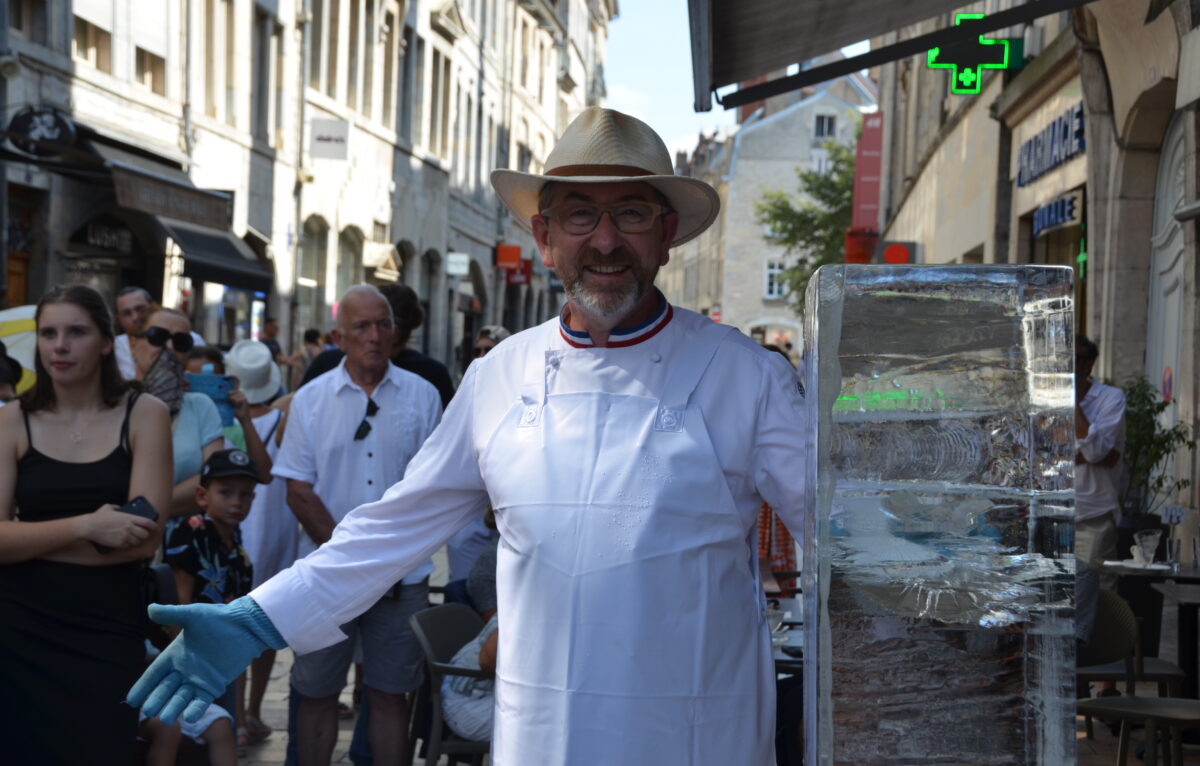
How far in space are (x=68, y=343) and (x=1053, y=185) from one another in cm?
1165

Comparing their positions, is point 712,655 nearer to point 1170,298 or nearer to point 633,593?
point 633,593

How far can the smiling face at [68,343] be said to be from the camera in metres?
4.47

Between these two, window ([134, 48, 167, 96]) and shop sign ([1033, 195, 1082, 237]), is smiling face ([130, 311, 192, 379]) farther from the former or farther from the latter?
window ([134, 48, 167, 96])

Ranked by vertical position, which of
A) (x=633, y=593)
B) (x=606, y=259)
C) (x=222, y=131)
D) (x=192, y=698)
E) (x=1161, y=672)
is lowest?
(x=1161, y=672)

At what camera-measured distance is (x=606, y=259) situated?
2.92m

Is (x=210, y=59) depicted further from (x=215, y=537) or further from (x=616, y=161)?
(x=616, y=161)

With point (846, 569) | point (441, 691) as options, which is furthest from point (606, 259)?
point (441, 691)

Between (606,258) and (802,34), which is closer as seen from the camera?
(606,258)

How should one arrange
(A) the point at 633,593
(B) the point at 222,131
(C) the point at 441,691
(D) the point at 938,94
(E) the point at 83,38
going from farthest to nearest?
(D) the point at 938,94 < (B) the point at 222,131 < (E) the point at 83,38 < (C) the point at 441,691 < (A) the point at 633,593

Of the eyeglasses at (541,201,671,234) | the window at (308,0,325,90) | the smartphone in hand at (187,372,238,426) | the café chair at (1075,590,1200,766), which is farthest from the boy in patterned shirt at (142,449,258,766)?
the window at (308,0,325,90)

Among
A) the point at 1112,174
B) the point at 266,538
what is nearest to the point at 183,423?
the point at 266,538

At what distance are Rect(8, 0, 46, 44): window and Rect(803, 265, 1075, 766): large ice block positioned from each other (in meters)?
14.6

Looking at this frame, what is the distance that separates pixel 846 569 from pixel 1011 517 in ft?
0.87

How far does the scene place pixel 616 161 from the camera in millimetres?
2953
